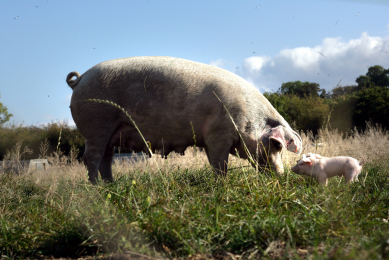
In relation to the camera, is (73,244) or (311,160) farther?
(311,160)

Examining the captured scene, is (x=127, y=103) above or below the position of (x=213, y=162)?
above

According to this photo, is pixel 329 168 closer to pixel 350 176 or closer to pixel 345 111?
pixel 350 176

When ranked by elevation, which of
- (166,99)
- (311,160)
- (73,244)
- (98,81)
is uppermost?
(98,81)

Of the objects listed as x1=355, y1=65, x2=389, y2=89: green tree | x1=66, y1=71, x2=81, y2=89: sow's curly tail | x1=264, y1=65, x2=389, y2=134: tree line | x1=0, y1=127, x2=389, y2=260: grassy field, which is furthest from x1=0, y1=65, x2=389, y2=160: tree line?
x1=0, y1=127, x2=389, y2=260: grassy field

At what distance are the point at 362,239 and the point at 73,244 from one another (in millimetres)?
2060

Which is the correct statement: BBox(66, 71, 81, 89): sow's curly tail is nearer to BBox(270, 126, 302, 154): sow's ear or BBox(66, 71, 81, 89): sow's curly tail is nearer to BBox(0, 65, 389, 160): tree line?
BBox(270, 126, 302, 154): sow's ear

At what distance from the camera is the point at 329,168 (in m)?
3.53

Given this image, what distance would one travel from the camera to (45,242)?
223 centimetres

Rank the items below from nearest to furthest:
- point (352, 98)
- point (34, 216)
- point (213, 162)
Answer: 1. point (34, 216)
2. point (213, 162)
3. point (352, 98)

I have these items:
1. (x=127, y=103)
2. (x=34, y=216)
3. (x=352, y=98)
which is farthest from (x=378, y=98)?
(x=34, y=216)

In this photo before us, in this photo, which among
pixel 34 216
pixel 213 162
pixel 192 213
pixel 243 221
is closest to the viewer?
pixel 243 221

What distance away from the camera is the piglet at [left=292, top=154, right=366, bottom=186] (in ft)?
11.5

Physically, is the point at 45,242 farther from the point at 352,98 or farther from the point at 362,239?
the point at 352,98

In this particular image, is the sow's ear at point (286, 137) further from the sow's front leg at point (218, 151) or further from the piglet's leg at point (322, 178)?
the sow's front leg at point (218, 151)
